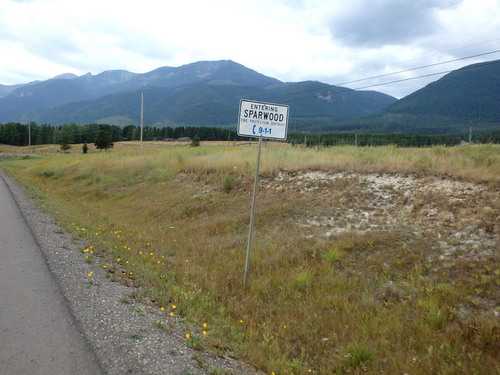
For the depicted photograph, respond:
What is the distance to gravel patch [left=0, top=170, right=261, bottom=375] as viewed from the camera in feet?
12.0

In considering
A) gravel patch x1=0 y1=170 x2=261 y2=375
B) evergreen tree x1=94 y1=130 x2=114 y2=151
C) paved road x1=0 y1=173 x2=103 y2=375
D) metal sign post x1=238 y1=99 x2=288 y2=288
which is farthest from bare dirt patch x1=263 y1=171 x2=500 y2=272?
evergreen tree x1=94 y1=130 x2=114 y2=151

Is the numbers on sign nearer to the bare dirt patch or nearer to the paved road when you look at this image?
the bare dirt patch

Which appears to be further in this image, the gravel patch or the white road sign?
the white road sign

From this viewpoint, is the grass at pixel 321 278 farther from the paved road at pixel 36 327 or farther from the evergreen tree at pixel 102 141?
the evergreen tree at pixel 102 141

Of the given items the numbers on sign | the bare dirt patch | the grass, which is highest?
the numbers on sign

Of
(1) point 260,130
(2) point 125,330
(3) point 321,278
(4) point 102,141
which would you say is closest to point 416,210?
(3) point 321,278

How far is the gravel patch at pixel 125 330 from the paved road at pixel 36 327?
5.6 inches

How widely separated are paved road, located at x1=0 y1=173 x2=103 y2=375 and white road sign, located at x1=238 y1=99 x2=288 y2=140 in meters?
4.25

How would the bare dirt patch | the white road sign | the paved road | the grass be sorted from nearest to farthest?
the paved road
the grass
the white road sign
the bare dirt patch

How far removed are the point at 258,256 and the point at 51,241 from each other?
5.07 m

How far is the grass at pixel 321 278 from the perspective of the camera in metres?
4.56

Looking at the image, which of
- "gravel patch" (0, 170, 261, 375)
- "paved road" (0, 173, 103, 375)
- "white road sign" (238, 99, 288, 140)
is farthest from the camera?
"white road sign" (238, 99, 288, 140)

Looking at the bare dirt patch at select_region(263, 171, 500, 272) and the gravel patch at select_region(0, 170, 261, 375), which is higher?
the bare dirt patch at select_region(263, 171, 500, 272)

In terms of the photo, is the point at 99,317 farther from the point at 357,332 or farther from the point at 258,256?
the point at 258,256
